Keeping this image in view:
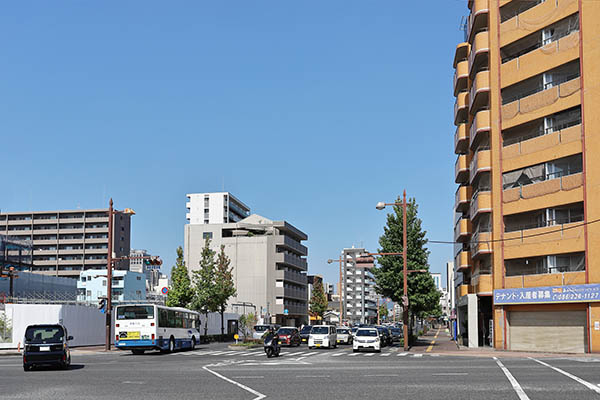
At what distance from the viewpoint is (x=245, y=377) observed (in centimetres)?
2164

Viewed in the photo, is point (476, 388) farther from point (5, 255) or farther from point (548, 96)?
point (5, 255)

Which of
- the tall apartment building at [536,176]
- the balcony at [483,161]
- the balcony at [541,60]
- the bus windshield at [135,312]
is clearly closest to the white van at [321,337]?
the tall apartment building at [536,176]

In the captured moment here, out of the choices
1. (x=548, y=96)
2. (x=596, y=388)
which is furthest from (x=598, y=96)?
(x=596, y=388)

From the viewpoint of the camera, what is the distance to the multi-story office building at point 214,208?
13650cm

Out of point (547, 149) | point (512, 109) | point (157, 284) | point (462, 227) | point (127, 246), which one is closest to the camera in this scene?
point (547, 149)

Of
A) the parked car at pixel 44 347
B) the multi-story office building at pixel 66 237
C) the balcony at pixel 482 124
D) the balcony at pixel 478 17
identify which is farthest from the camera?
the multi-story office building at pixel 66 237

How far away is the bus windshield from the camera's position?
36.9 metres

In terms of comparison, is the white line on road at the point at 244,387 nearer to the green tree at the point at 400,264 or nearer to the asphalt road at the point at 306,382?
the asphalt road at the point at 306,382

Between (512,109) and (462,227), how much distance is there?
38.8 ft

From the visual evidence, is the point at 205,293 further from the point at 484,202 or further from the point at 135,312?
the point at 484,202

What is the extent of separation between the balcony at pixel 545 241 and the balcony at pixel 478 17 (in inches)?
629

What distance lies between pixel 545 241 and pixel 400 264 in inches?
542

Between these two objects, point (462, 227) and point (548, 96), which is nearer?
point (548, 96)

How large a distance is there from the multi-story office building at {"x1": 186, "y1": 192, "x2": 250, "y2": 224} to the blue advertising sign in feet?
317
